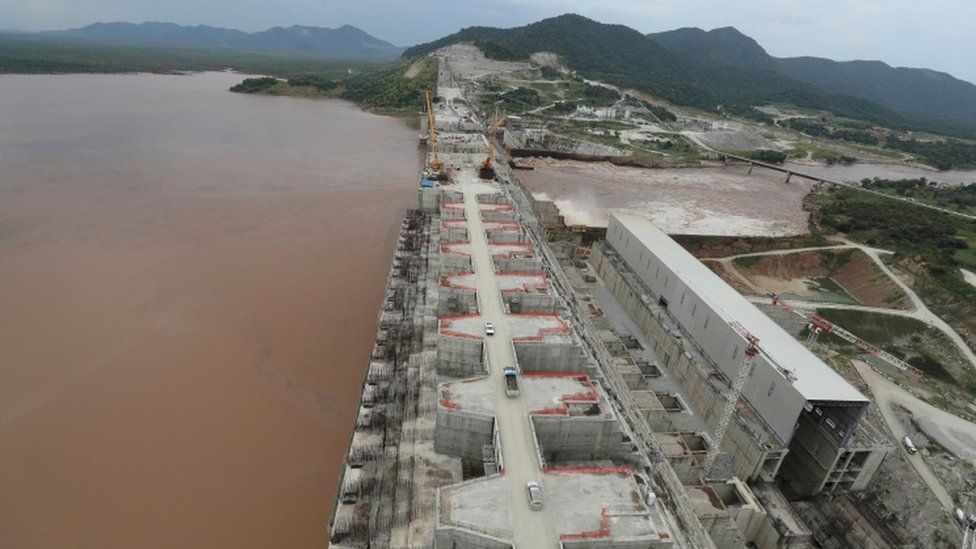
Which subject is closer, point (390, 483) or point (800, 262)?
point (390, 483)

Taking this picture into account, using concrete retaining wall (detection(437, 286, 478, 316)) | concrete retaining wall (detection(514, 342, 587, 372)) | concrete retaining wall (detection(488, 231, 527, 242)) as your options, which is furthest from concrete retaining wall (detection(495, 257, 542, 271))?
concrete retaining wall (detection(514, 342, 587, 372))

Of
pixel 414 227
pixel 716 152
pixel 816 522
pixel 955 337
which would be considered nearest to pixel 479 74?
pixel 716 152

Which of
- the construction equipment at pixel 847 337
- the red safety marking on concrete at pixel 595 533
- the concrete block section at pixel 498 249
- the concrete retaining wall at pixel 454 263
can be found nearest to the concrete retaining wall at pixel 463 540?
the red safety marking on concrete at pixel 595 533

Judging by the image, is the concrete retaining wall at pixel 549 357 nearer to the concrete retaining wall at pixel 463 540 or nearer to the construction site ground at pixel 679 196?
the concrete retaining wall at pixel 463 540

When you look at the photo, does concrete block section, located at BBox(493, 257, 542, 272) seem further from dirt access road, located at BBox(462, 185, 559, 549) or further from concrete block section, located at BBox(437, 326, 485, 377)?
concrete block section, located at BBox(437, 326, 485, 377)

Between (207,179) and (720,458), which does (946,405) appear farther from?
(207,179)

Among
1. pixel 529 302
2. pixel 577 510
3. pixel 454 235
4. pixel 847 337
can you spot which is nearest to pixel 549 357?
pixel 529 302
